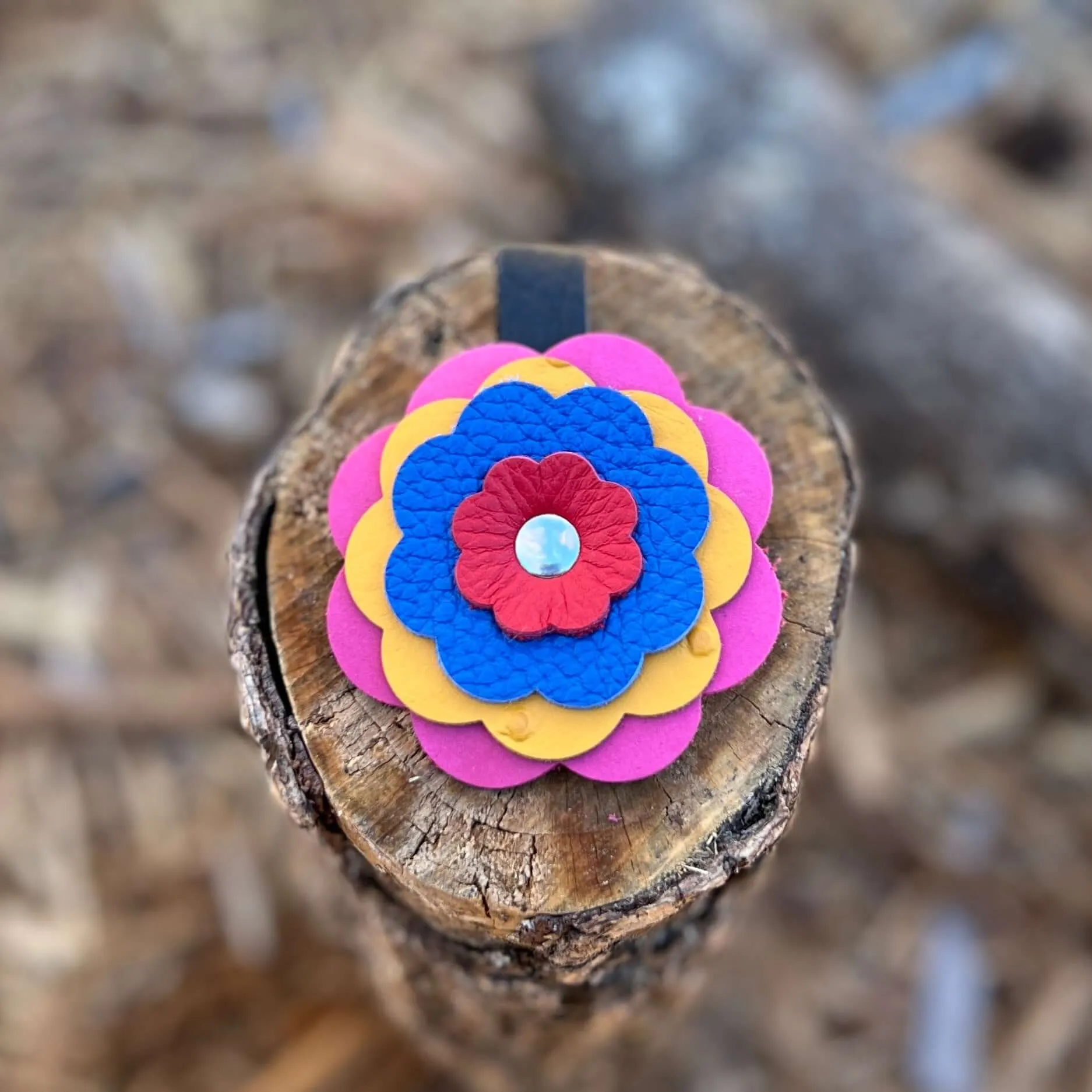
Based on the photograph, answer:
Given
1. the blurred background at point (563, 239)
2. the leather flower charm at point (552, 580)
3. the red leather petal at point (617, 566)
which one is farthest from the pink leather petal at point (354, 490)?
the blurred background at point (563, 239)

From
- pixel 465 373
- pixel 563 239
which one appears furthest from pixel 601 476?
pixel 563 239

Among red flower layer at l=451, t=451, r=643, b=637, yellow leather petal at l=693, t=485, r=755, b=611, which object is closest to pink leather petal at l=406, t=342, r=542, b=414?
red flower layer at l=451, t=451, r=643, b=637

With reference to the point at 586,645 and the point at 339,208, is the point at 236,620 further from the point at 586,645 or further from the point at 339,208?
Answer: the point at 339,208

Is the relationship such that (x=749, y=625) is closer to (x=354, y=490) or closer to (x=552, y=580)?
(x=552, y=580)

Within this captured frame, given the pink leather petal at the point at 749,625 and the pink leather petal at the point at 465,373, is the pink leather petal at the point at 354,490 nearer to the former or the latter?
the pink leather petal at the point at 465,373

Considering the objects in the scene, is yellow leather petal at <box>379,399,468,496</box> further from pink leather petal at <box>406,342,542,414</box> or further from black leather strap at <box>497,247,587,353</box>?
black leather strap at <box>497,247,587,353</box>
